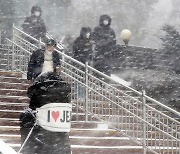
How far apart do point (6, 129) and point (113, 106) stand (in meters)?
2.23

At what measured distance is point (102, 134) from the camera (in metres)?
10.4

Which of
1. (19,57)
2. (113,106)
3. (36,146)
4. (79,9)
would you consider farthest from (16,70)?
(79,9)

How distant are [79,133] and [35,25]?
5.01 meters

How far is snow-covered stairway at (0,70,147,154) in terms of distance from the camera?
948 cm

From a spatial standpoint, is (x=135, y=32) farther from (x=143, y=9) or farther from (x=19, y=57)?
(x=19, y=57)

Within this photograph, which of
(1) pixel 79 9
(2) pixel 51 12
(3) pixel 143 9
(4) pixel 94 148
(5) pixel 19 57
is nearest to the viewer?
(4) pixel 94 148

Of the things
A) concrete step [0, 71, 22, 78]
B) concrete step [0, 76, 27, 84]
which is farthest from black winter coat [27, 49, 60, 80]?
concrete step [0, 71, 22, 78]

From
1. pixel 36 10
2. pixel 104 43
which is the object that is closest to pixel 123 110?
pixel 104 43

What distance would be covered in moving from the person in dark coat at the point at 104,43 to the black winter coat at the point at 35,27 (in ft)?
4.76

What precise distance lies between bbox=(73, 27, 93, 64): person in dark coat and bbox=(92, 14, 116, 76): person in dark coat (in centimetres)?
45

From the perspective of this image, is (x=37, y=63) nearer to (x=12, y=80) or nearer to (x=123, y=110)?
(x=123, y=110)

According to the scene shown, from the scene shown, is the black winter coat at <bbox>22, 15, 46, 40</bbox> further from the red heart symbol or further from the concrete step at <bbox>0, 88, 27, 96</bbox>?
the red heart symbol

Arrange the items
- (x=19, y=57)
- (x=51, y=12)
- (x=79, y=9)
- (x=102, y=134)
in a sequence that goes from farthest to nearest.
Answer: (x=79, y=9), (x=51, y=12), (x=19, y=57), (x=102, y=134)

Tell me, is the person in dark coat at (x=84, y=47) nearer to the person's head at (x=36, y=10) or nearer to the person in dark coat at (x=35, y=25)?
the person in dark coat at (x=35, y=25)
